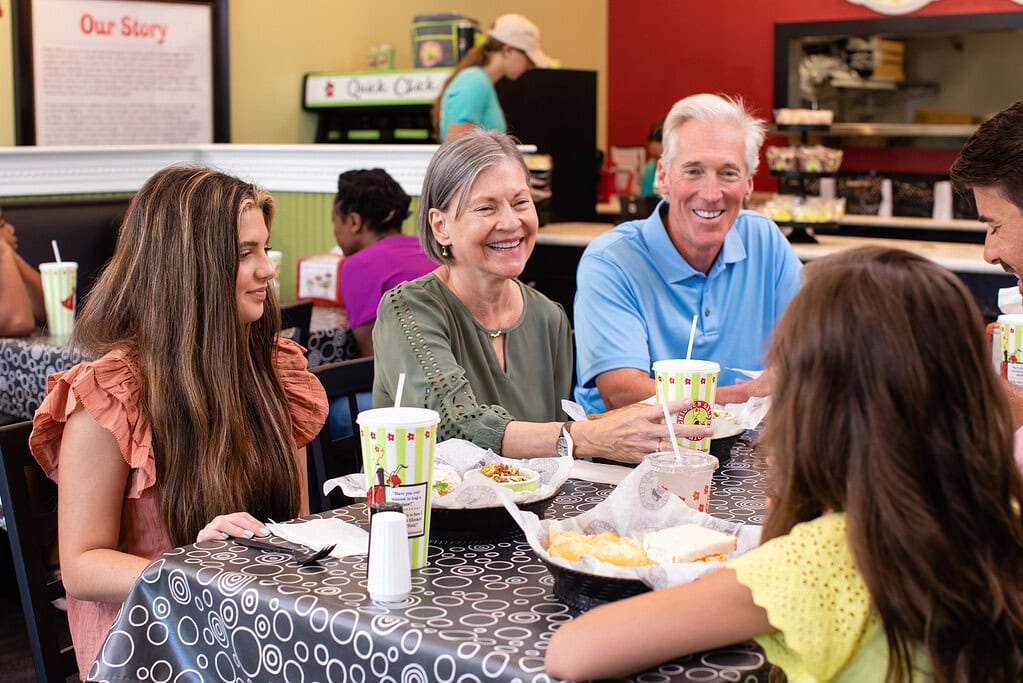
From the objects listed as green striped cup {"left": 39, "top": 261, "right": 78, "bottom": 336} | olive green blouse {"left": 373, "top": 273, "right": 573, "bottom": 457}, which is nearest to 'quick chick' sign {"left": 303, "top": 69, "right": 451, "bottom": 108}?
green striped cup {"left": 39, "top": 261, "right": 78, "bottom": 336}

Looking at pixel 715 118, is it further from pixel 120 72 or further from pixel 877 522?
pixel 120 72

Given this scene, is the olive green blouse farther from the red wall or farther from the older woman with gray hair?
the red wall

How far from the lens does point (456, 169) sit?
2271 mm

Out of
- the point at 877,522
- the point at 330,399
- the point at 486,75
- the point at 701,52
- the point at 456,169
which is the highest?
the point at 701,52

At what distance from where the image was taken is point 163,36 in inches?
249

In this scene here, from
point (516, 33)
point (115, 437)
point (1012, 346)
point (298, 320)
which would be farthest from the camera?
point (516, 33)

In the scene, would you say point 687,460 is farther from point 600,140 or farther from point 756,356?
point 600,140

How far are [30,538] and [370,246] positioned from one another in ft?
7.36

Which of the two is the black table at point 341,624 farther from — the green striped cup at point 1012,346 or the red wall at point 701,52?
the red wall at point 701,52

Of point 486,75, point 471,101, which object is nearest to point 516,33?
point 486,75

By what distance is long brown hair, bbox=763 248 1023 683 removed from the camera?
1.06 m

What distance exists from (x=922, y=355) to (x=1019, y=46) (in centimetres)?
700

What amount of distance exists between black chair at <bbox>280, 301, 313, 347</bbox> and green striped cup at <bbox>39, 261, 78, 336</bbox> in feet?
2.48

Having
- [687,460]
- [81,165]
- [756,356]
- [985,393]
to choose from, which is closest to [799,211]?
[756,356]
